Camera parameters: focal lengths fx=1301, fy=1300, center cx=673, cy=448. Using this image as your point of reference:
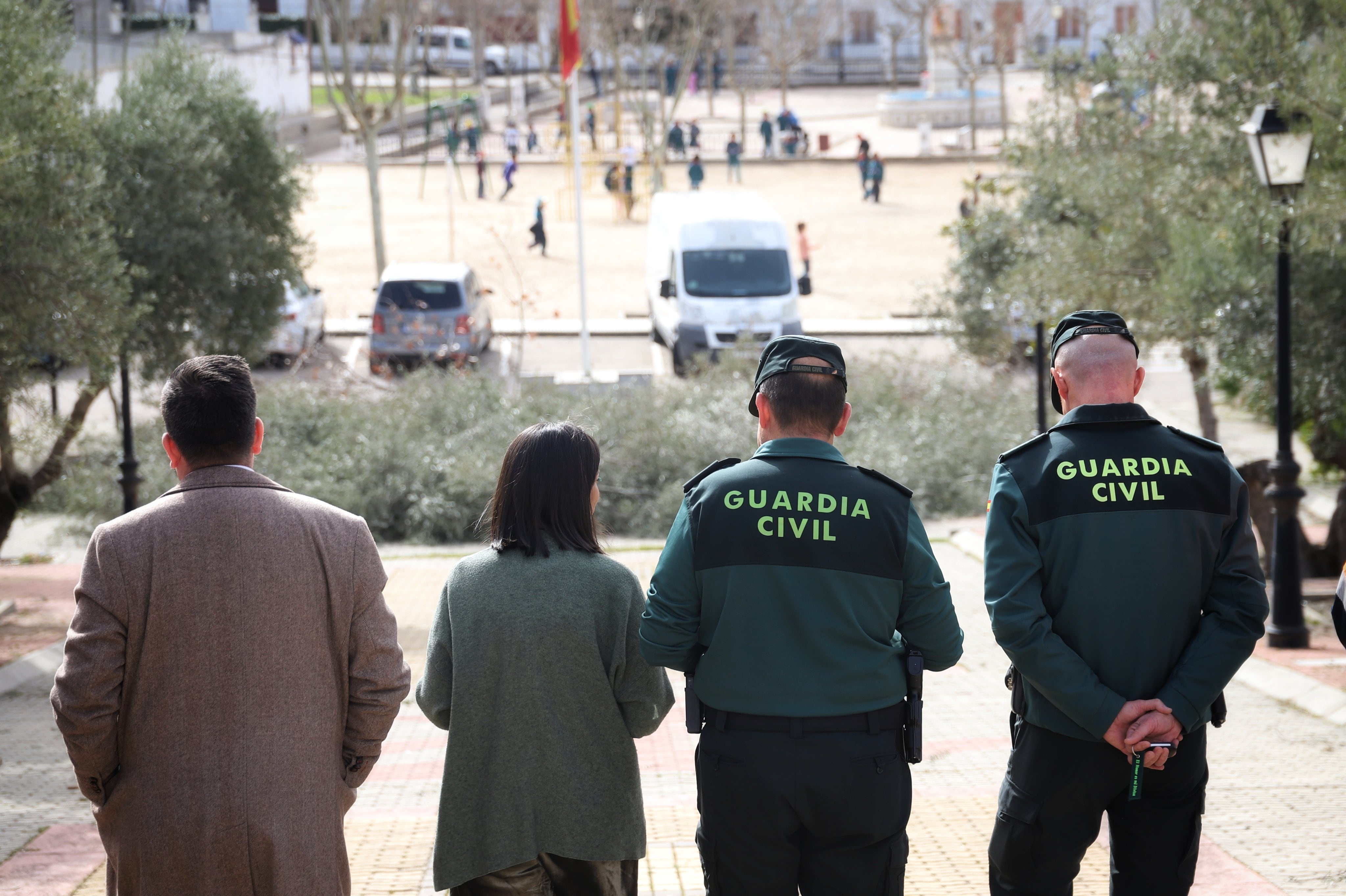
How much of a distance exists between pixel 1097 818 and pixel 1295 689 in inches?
184

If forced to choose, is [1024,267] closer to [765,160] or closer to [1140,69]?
[1140,69]

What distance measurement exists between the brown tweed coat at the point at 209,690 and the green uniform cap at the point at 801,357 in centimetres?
109

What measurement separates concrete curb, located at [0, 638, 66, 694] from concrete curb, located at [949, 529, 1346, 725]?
18.8 ft

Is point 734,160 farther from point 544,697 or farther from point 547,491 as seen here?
point 544,697

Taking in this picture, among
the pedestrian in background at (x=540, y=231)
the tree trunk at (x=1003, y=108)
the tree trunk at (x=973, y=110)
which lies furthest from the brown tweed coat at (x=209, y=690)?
the tree trunk at (x=973, y=110)

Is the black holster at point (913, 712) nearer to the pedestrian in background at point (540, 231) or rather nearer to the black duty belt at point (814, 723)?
the black duty belt at point (814, 723)

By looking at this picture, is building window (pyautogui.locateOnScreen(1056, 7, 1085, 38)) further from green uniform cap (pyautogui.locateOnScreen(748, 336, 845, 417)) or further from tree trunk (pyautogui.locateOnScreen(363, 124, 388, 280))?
green uniform cap (pyautogui.locateOnScreen(748, 336, 845, 417))

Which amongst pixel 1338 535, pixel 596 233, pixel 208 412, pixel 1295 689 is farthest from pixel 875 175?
pixel 208 412

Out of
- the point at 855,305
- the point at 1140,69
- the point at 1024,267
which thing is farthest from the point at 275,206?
the point at 855,305

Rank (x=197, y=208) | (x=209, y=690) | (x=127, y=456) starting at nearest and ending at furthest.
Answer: (x=209, y=690), (x=127, y=456), (x=197, y=208)

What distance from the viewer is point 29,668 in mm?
8086

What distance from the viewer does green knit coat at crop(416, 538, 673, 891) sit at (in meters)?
3.09

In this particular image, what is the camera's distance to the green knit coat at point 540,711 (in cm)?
309

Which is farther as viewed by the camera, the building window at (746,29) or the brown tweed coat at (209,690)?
the building window at (746,29)
